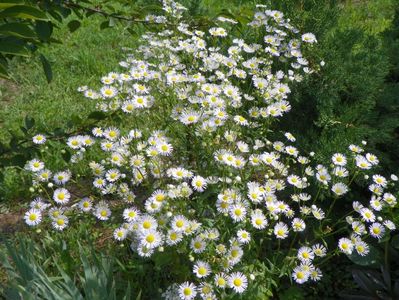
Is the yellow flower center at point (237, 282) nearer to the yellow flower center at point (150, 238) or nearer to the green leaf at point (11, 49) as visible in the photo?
the yellow flower center at point (150, 238)

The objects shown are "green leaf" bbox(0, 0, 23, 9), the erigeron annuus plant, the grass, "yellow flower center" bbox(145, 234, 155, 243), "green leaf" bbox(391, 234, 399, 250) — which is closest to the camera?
"green leaf" bbox(0, 0, 23, 9)

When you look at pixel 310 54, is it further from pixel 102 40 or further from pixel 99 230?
pixel 102 40

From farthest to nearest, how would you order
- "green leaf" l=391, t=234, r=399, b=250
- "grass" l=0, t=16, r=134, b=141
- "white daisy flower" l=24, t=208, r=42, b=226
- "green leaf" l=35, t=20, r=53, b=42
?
1. "grass" l=0, t=16, r=134, b=141
2. "green leaf" l=391, t=234, r=399, b=250
3. "white daisy flower" l=24, t=208, r=42, b=226
4. "green leaf" l=35, t=20, r=53, b=42

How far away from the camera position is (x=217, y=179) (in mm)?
2045

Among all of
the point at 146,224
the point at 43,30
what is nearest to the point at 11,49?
the point at 43,30

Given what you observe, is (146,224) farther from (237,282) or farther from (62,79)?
(62,79)

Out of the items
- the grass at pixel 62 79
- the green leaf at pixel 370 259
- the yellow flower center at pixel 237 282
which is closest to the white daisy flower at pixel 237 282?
the yellow flower center at pixel 237 282

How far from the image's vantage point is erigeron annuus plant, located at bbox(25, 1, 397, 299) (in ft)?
6.13

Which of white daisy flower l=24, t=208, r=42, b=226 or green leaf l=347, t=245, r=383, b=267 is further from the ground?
green leaf l=347, t=245, r=383, b=267

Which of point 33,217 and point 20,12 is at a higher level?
point 20,12

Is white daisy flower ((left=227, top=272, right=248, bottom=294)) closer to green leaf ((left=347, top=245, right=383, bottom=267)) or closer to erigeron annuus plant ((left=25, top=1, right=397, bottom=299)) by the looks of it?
erigeron annuus plant ((left=25, top=1, right=397, bottom=299))

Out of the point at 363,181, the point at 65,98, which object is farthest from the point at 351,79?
the point at 65,98

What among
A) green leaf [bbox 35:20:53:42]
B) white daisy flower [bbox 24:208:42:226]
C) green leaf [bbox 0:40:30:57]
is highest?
green leaf [bbox 0:40:30:57]

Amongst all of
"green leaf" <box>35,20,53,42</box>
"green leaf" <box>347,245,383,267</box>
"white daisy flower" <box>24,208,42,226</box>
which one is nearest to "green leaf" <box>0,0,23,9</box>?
"green leaf" <box>35,20,53,42</box>
